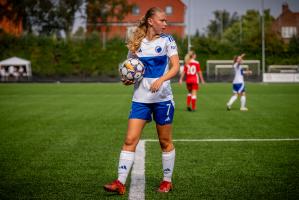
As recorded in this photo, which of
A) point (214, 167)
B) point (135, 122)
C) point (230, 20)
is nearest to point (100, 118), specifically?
point (214, 167)

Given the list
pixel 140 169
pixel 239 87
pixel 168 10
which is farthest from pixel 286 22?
pixel 140 169

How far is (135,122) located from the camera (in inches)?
249

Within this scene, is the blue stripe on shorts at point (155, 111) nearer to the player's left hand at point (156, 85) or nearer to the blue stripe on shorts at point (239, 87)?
the player's left hand at point (156, 85)

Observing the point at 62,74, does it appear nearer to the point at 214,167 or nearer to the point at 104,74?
the point at 104,74

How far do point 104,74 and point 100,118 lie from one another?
41.9 metres

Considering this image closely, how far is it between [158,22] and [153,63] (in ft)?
1.56

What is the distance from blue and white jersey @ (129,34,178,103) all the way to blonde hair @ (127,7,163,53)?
0.07m

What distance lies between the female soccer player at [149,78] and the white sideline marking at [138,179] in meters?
0.18

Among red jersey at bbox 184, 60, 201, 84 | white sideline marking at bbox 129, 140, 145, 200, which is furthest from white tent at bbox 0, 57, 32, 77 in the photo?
white sideline marking at bbox 129, 140, 145, 200

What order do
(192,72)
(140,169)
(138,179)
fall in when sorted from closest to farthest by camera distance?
(138,179) < (140,169) < (192,72)

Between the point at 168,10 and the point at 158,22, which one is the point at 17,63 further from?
the point at 158,22

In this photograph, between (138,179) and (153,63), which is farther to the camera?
(138,179)

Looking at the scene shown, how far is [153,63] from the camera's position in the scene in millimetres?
6309

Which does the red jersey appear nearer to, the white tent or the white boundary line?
the white boundary line
